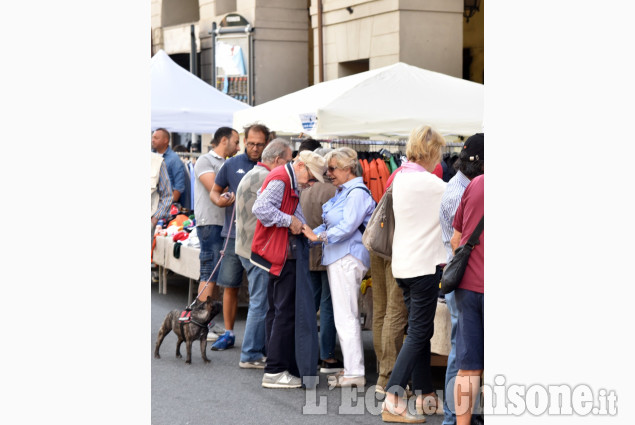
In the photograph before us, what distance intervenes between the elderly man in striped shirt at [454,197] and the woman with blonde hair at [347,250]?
1.29 metres

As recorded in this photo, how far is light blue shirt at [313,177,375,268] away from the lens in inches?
263

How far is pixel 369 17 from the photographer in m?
18.0

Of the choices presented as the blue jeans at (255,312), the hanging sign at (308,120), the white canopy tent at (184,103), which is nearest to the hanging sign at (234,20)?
the white canopy tent at (184,103)

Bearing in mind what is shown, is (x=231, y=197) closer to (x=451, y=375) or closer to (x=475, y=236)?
(x=451, y=375)

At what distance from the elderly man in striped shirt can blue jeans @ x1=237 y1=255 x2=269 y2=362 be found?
2.36m

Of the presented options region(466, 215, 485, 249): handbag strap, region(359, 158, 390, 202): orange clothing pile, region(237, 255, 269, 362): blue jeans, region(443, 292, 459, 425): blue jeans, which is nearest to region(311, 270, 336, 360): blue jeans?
region(237, 255, 269, 362): blue jeans

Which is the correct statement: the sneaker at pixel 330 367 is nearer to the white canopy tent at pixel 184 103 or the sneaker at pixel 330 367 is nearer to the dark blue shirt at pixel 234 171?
the dark blue shirt at pixel 234 171

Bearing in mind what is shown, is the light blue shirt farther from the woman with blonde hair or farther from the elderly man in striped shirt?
Answer: the elderly man in striped shirt

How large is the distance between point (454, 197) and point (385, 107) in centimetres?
467

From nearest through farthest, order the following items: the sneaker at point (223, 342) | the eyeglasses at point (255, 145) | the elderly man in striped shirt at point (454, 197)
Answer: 1. the elderly man in striped shirt at point (454, 197)
2. the eyeglasses at point (255, 145)
3. the sneaker at point (223, 342)

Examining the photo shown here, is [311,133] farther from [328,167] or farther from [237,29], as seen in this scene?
[237,29]

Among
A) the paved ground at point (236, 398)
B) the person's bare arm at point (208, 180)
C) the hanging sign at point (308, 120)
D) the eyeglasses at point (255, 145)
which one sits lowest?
the paved ground at point (236, 398)

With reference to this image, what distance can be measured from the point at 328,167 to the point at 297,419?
183cm

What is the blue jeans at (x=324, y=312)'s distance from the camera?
7.50 meters
